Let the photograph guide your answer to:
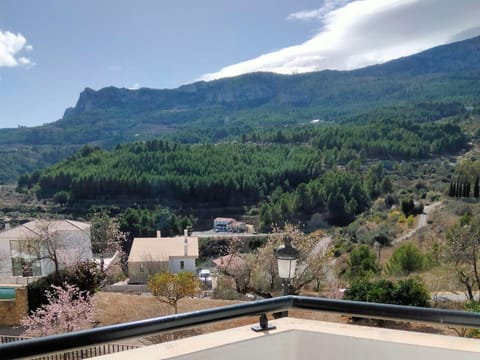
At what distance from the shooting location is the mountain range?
57031 mm

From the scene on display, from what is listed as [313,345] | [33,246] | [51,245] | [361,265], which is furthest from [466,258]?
[33,246]

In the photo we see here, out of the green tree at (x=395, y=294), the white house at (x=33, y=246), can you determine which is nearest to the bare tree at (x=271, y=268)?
the green tree at (x=395, y=294)

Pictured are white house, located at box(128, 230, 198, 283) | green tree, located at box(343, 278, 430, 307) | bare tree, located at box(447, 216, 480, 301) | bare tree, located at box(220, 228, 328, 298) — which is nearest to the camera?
green tree, located at box(343, 278, 430, 307)

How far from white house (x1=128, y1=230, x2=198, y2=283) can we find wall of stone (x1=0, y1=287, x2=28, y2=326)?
676cm

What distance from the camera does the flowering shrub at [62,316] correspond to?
655cm

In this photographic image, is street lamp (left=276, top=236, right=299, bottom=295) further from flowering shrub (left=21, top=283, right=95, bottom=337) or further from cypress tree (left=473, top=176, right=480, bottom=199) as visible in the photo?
cypress tree (left=473, top=176, right=480, bottom=199)

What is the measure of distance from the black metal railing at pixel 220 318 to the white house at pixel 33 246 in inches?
422

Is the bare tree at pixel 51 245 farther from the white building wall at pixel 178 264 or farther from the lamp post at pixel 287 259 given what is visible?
the lamp post at pixel 287 259

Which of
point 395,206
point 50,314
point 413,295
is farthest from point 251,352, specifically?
point 395,206

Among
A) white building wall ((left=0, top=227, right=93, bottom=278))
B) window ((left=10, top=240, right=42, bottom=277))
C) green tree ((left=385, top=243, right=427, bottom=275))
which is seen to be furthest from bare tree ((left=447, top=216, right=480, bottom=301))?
window ((left=10, top=240, right=42, bottom=277))

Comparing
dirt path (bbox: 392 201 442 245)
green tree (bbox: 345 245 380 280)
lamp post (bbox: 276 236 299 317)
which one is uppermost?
lamp post (bbox: 276 236 299 317)

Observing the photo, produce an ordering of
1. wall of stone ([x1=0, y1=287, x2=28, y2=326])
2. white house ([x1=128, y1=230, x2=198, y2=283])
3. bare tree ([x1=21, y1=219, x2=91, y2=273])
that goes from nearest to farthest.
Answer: wall of stone ([x1=0, y1=287, x2=28, y2=326]) → bare tree ([x1=21, y1=219, x2=91, y2=273]) → white house ([x1=128, y1=230, x2=198, y2=283])

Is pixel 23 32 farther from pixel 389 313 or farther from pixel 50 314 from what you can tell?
pixel 389 313

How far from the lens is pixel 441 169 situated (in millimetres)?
34094
